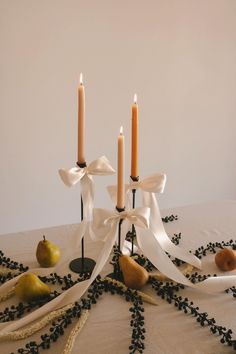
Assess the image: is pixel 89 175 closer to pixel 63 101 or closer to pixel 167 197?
pixel 63 101

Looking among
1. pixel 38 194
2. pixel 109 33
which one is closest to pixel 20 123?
pixel 38 194

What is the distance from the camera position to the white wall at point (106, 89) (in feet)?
6.85

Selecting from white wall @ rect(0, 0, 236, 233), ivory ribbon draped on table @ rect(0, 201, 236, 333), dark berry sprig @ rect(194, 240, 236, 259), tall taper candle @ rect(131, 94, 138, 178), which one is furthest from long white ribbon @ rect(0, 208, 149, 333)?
white wall @ rect(0, 0, 236, 233)

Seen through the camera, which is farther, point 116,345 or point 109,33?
point 109,33

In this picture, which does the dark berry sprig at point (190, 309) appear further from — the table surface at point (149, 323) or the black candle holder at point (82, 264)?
the black candle holder at point (82, 264)

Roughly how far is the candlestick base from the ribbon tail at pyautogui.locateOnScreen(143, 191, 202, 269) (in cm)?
19

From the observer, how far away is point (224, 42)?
254 cm

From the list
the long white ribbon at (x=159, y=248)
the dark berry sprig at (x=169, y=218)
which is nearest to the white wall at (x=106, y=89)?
the dark berry sprig at (x=169, y=218)

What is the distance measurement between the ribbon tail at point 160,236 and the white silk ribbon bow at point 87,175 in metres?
0.14

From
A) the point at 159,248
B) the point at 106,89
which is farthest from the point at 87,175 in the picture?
the point at 106,89

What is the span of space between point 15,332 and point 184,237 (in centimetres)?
62

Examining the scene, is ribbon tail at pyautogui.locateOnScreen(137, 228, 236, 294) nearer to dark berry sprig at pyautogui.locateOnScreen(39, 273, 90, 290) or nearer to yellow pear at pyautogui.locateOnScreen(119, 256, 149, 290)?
yellow pear at pyautogui.locateOnScreen(119, 256, 149, 290)

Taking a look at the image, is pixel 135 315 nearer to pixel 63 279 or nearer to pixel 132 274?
pixel 132 274

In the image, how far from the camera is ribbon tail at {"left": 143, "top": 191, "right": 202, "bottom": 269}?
1078mm
